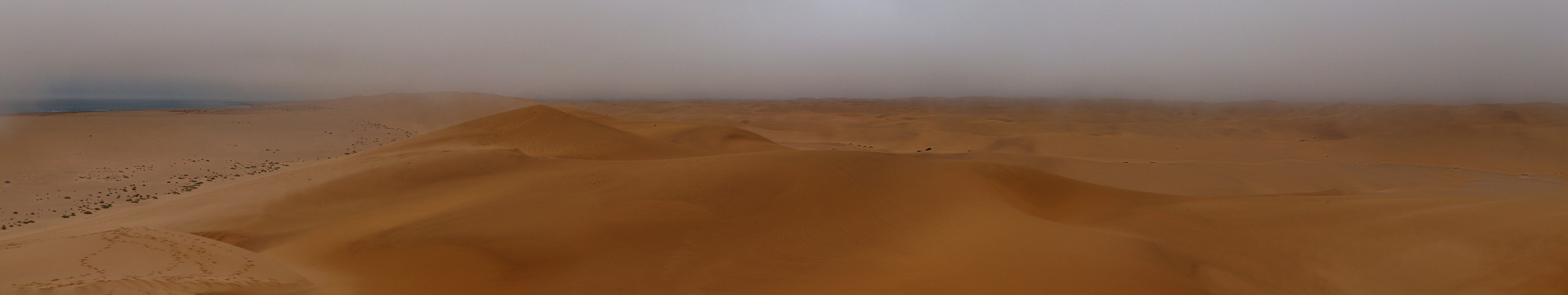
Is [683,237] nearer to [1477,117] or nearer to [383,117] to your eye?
[383,117]

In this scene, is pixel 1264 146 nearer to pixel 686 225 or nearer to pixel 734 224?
pixel 734 224

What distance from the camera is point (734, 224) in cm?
1062

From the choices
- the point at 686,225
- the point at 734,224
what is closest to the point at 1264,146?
the point at 734,224

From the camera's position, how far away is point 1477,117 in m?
51.2

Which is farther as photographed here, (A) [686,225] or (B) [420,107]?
(B) [420,107]

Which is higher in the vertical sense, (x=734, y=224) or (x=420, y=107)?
(x=420, y=107)

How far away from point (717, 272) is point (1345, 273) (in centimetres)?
798

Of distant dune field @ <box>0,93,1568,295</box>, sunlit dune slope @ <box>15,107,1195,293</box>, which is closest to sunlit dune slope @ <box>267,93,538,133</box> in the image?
distant dune field @ <box>0,93,1568,295</box>

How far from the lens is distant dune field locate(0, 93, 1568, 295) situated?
7.62 meters

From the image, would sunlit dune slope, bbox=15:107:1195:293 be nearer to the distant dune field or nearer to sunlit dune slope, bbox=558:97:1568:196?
the distant dune field

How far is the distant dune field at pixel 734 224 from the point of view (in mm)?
7625

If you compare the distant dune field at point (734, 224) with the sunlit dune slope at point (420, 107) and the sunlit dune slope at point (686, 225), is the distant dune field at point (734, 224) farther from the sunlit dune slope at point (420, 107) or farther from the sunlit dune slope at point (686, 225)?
the sunlit dune slope at point (420, 107)

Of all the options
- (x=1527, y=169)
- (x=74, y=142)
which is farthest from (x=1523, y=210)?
(x=74, y=142)

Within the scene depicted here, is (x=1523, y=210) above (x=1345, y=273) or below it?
above
